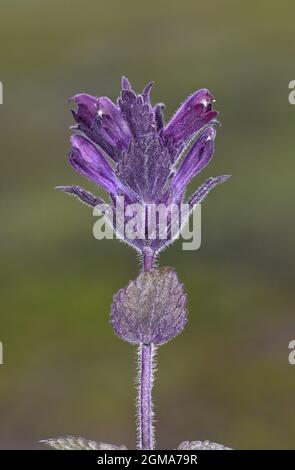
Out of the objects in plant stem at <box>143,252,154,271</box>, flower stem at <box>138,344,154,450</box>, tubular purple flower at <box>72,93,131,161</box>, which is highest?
tubular purple flower at <box>72,93,131,161</box>

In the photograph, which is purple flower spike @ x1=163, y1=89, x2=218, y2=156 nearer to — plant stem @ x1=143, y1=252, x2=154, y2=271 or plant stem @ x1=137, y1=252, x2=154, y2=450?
plant stem @ x1=143, y1=252, x2=154, y2=271

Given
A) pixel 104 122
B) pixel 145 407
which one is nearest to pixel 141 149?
pixel 104 122

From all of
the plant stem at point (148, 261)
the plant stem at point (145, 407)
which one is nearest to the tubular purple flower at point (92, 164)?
the plant stem at point (148, 261)

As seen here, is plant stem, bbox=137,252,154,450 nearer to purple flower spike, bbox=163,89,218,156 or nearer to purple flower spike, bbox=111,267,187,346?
purple flower spike, bbox=111,267,187,346

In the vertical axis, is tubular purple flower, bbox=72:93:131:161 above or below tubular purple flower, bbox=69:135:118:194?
above

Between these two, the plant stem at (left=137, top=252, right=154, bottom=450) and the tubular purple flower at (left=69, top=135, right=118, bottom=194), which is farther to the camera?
the tubular purple flower at (left=69, top=135, right=118, bottom=194)

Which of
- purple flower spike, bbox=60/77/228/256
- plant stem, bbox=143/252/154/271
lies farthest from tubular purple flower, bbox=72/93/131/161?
plant stem, bbox=143/252/154/271

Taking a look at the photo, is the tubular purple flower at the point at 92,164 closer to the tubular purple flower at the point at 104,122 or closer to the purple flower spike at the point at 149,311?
the tubular purple flower at the point at 104,122
